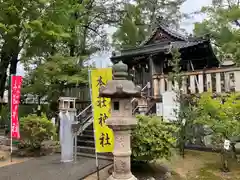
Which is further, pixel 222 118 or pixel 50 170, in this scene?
pixel 222 118

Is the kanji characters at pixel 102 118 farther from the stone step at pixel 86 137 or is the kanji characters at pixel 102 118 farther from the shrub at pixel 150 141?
the stone step at pixel 86 137

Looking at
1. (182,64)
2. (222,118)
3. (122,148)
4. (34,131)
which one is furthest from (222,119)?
(182,64)

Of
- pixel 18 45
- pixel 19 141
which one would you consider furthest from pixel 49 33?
pixel 19 141

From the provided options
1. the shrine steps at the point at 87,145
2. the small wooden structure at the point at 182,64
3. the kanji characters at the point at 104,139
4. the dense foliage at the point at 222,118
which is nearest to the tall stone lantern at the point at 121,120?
the kanji characters at the point at 104,139

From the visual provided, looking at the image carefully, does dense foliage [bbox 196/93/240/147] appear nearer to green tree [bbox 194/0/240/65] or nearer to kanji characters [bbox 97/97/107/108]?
kanji characters [bbox 97/97/107/108]

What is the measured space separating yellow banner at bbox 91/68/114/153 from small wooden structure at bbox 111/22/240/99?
4451mm

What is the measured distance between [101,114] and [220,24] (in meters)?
18.1

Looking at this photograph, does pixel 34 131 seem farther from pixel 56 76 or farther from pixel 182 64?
pixel 182 64

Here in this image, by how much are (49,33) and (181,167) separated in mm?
9940

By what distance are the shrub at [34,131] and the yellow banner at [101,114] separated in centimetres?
339

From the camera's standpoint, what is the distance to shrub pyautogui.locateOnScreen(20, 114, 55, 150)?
360 inches

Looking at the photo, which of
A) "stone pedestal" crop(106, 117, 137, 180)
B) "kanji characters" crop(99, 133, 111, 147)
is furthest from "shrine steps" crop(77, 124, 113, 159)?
"stone pedestal" crop(106, 117, 137, 180)

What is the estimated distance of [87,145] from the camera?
939cm

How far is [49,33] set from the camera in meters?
13.2
